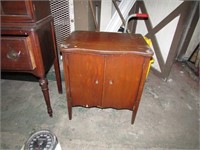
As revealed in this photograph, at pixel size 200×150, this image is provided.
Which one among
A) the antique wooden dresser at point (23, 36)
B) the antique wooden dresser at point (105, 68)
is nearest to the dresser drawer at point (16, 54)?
the antique wooden dresser at point (23, 36)

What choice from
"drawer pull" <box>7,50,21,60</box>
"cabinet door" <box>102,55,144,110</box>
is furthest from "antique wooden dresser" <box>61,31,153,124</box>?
"drawer pull" <box>7,50,21,60</box>

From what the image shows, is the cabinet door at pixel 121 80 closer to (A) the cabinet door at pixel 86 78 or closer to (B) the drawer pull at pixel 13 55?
(A) the cabinet door at pixel 86 78

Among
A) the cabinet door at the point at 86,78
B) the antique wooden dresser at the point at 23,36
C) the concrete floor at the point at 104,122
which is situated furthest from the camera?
the concrete floor at the point at 104,122

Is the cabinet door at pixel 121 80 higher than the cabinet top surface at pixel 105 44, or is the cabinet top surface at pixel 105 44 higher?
the cabinet top surface at pixel 105 44

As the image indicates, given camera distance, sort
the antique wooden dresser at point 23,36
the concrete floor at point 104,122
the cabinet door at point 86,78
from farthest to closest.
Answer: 1. the concrete floor at point 104,122
2. the cabinet door at point 86,78
3. the antique wooden dresser at point 23,36

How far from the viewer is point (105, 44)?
0.99 m

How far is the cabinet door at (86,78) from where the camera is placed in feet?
3.14

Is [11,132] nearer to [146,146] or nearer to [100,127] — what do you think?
[100,127]

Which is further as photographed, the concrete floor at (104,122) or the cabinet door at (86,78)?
the concrete floor at (104,122)

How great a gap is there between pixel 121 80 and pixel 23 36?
2.21 feet

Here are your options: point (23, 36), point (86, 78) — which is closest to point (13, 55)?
point (23, 36)

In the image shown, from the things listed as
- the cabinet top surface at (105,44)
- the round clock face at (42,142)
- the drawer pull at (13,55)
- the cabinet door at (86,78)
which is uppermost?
the cabinet top surface at (105,44)

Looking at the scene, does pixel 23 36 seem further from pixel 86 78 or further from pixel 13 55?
pixel 86 78

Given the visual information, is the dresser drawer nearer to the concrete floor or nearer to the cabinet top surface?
the cabinet top surface
